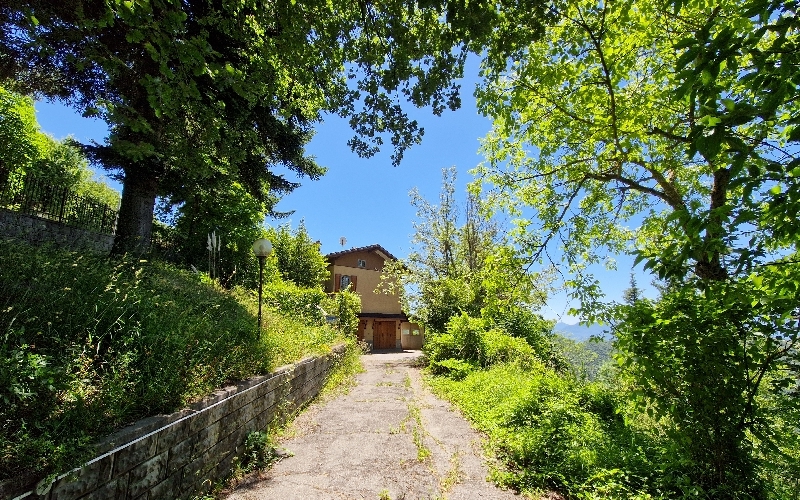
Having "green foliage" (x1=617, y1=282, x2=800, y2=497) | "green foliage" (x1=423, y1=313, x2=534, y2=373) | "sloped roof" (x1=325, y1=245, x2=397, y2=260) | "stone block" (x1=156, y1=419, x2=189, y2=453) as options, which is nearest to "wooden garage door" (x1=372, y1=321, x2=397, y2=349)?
"sloped roof" (x1=325, y1=245, x2=397, y2=260)

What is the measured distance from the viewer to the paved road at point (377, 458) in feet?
11.8

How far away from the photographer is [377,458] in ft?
14.4

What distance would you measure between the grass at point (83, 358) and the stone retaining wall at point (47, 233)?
8.87 ft

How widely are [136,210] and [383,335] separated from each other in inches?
896

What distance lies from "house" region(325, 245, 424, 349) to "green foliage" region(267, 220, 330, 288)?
577 centimetres

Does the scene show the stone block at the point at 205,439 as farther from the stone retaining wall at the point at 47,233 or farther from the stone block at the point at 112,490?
the stone retaining wall at the point at 47,233

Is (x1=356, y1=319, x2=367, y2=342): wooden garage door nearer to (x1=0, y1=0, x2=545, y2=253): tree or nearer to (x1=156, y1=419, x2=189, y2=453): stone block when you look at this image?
(x1=0, y1=0, x2=545, y2=253): tree

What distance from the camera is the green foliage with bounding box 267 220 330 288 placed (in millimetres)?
18641

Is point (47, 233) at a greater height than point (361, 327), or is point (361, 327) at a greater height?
point (47, 233)

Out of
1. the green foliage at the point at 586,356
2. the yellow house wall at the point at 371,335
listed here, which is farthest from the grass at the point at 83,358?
the yellow house wall at the point at 371,335

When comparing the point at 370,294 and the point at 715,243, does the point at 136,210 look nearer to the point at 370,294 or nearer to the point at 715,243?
the point at 715,243

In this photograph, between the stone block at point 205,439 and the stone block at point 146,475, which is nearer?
the stone block at point 146,475

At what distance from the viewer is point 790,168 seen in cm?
164

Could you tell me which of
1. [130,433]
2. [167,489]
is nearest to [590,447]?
[167,489]
